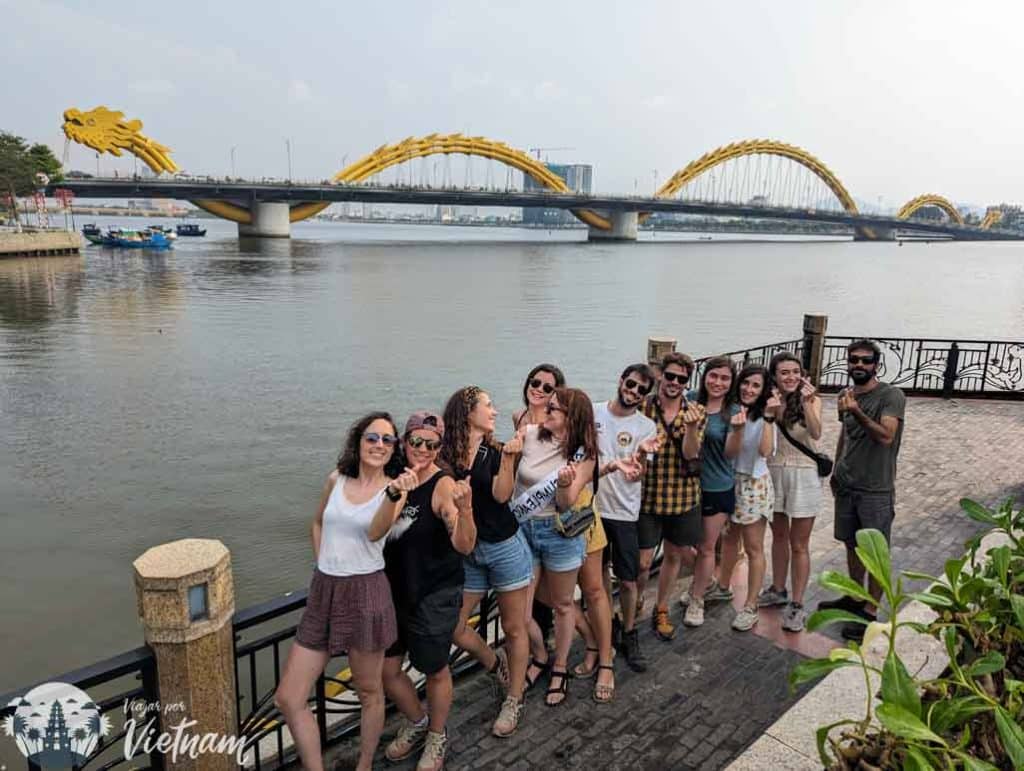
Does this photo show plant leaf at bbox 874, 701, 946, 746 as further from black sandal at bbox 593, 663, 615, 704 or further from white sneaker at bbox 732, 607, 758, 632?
white sneaker at bbox 732, 607, 758, 632

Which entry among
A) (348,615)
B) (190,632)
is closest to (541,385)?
(348,615)

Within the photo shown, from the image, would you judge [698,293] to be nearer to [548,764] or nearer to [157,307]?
[157,307]

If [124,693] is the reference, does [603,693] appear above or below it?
below

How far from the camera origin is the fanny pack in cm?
442

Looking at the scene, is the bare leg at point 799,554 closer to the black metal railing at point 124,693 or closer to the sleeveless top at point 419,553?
the sleeveless top at point 419,553

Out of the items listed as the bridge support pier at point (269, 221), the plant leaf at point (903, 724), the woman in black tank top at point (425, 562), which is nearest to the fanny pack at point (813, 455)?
the woman in black tank top at point (425, 562)

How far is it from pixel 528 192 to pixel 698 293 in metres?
49.4

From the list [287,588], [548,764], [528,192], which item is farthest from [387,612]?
[528,192]

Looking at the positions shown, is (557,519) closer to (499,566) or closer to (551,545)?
(551,545)

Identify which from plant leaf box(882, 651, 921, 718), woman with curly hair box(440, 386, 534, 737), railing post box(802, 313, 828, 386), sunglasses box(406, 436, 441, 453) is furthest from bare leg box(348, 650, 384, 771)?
railing post box(802, 313, 828, 386)

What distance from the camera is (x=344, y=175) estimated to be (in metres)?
90.9

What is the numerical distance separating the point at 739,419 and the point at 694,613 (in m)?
1.48

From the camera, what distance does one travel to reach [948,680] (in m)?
2.15

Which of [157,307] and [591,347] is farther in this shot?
[157,307]
